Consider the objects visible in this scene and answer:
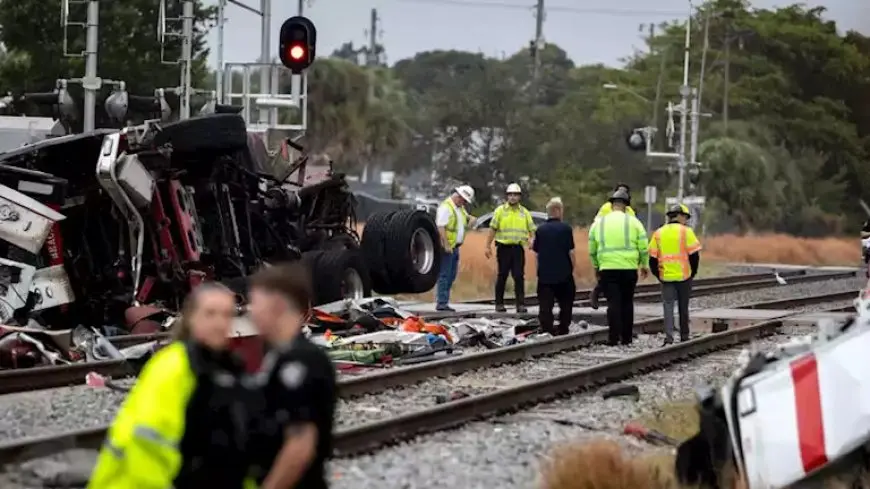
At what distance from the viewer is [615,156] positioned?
74.6 metres

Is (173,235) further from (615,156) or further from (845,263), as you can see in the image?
(615,156)

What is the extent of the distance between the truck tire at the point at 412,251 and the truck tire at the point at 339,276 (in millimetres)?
757

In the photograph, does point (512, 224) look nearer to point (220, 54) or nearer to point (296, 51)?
point (296, 51)

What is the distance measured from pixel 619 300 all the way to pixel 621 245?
30.5 inches

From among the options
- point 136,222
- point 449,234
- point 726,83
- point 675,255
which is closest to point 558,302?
point 675,255

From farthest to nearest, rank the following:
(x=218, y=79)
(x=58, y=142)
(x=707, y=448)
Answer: (x=218, y=79)
(x=58, y=142)
(x=707, y=448)

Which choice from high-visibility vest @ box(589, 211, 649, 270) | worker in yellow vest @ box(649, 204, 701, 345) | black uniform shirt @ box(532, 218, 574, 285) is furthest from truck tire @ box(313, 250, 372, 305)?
worker in yellow vest @ box(649, 204, 701, 345)

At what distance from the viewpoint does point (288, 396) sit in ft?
15.6

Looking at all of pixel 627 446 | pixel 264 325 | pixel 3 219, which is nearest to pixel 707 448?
pixel 627 446

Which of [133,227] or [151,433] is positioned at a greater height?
[151,433]

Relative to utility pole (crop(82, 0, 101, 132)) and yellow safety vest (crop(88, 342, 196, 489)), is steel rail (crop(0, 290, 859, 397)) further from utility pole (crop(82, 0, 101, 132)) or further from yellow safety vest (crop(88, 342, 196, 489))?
utility pole (crop(82, 0, 101, 132))

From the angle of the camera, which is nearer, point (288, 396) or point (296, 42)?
point (288, 396)

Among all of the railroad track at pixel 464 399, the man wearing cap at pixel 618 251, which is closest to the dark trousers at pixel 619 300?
the man wearing cap at pixel 618 251

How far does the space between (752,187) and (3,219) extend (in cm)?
5769
